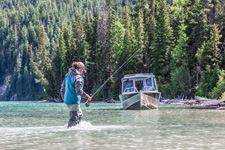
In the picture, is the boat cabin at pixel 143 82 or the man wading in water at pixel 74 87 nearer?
the man wading in water at pixel 74 87

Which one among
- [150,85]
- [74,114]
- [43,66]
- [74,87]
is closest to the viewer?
[74,87]

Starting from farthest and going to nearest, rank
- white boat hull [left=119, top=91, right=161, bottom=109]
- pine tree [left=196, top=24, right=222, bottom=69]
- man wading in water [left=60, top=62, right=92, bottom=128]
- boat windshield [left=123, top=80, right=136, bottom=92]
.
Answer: pine tree [left=196, top=24, right=222, bottom=69], boat windshield [left=123, top=80, right=136, bottom=92], white boat hull [left=119, top=91, right=161, bottom=109], man wading in water [left=60, top=62, right=92, bottom=128]

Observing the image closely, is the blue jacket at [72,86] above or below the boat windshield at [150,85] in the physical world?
Result: below

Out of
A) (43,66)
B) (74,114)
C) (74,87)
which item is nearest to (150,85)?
(74,114)

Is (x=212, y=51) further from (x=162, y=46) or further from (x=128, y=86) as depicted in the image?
(x=162, y=46)

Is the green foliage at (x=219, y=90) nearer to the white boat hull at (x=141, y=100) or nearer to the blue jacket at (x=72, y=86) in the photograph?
the white boat hull at (x=141, y=100)

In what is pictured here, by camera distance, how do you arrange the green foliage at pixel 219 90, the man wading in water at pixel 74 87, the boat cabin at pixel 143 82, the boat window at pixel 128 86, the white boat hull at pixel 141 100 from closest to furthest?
the man wading in water at pixel 74 87 < the white boat hull at pixel 141 100 < the boat cabin at pixel 143 82 < the boat window at pixel 128 86 < the green foliage at pixel 219 90

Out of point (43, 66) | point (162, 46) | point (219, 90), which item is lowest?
point (219, 90)

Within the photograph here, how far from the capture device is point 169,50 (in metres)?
70.4

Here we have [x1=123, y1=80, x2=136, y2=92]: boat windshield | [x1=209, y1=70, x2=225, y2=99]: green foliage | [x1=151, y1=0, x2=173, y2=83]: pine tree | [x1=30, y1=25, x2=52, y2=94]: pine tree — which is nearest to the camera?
[x1=123, y1=80, x2=136, y2=92]: boat windshield

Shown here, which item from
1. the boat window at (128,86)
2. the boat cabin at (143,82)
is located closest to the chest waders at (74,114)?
the boat cabin at (143,82)

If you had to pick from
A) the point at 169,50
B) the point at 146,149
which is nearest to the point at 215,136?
the point at 146,149

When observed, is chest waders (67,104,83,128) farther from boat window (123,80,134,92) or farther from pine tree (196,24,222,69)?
pine tree (196,24,222,69)

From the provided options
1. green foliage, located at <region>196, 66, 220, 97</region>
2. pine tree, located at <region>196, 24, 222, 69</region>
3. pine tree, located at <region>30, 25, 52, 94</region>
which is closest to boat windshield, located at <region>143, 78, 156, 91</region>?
green foliage, located at <region>196, 66, 220, 97</region>
